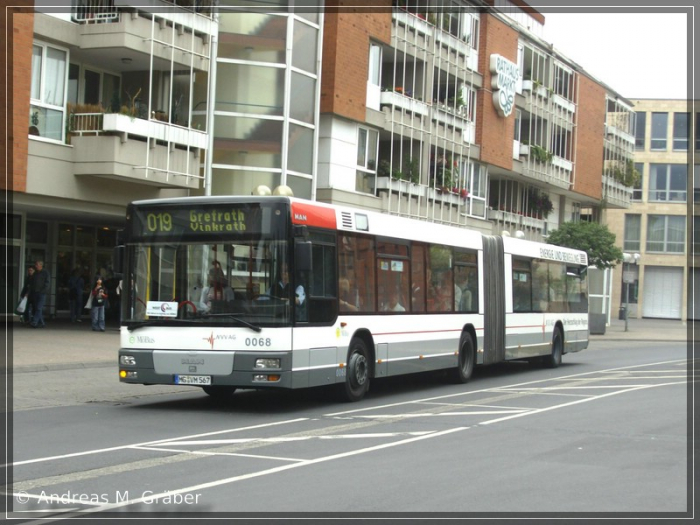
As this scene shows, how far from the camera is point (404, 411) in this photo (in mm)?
14219

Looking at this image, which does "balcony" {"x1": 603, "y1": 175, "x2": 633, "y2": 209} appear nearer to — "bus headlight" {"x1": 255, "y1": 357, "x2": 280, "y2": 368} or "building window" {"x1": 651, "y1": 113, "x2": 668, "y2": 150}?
"building window" {"x1": 651, "y1": 113, "x2": 668, "y2": 150}

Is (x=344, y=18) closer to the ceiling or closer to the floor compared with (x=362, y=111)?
closer to the ceiling

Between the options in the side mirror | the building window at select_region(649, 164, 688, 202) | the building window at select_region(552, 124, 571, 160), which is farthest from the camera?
the building window at select_region(649, 164, 688, 202)

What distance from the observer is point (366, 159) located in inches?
1427

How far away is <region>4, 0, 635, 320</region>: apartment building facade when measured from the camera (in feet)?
86.4

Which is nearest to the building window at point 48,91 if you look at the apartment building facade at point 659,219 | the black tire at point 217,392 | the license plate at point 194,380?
the black tire at point 217,392

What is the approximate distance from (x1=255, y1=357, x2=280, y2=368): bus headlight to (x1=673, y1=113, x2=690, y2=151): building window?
3130 inches

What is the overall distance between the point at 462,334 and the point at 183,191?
1336 centimetres

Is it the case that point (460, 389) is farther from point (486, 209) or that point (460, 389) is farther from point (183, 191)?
point (486, 209)

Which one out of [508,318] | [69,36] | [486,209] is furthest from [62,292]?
[486,209]

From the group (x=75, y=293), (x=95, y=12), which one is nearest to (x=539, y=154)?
(x=75, y=293)

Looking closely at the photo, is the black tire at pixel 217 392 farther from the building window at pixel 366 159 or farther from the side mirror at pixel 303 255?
the building window at pixel 366 159

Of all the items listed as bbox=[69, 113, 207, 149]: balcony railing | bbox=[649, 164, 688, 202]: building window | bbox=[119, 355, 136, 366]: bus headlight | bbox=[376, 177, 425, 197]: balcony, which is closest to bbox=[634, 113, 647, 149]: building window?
bbox=[649, 164, 688, 202]: building window

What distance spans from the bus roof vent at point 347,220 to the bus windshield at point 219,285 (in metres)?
1.84
